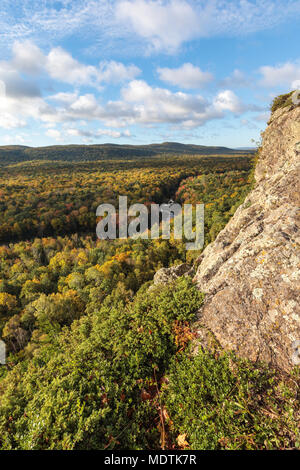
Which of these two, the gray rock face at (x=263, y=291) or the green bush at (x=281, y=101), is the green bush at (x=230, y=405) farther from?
the green bush at (x=281, y=101)

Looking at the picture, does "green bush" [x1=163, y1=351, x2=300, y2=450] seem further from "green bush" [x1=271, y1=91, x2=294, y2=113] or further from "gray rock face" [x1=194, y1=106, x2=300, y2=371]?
"green bush" [x1=271, y1=91, x2=294, y2=113]

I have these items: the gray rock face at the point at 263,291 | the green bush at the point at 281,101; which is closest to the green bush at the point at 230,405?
the gray rock face at the point at 263,291

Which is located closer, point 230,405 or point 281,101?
point 230,405

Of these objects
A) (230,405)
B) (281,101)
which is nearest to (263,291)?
(230,405)

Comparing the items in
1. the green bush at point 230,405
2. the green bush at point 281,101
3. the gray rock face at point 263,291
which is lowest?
the green bush at point 230,405

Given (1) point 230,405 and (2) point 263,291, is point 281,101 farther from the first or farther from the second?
(1) point 230,405

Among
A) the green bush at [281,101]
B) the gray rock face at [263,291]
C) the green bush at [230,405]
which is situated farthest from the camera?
the green bush at [281,101]

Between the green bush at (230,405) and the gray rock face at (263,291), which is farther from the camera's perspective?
the gray rock face at (263,291)

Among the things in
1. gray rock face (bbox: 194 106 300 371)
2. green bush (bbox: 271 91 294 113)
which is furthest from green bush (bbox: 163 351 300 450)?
green bush (bbox: 271 91 294 113)

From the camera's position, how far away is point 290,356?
523 cm

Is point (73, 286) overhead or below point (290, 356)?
below

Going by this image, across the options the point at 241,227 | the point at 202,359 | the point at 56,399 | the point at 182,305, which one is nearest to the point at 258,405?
the point at 202,359
